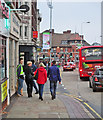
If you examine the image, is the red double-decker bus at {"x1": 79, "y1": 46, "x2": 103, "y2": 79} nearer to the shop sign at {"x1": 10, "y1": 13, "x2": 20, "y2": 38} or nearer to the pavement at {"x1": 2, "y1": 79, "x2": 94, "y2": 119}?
the shop sign at {"x1": 10, "y1": 13, "x2": 20, "y2": 38}

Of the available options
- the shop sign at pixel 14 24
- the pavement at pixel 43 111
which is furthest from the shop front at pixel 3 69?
the shop sign at pixel 14 24

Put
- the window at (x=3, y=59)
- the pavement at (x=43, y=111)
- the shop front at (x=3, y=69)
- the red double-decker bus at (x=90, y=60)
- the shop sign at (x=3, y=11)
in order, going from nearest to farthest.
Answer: the pavement at (x=43, y=111), the shop sign at (x=3, y=11), the shop front at (x=3, y=69), the window at (x=3, y=59), the red double-decker bus at (x=90, y=60)

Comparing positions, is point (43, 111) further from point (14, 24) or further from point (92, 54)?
point (92, 54)

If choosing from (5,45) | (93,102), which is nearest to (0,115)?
(5,45)

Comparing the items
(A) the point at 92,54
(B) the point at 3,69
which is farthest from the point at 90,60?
(B) the point at 3,69

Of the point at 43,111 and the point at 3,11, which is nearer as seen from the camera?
the point at 43,111

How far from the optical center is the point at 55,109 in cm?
929

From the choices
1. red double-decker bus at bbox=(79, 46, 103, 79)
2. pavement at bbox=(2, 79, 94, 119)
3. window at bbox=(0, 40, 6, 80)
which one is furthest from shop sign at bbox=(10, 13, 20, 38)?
red double-decker bus at bbox=(79, 46, 103, 79)

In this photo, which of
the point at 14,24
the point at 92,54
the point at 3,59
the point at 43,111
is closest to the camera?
the point at 43,111

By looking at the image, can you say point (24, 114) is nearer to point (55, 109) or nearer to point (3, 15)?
point (55, 109)

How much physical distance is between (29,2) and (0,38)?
3264 cm

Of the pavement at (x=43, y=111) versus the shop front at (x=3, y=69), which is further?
the shop front at (x=3, y=69)

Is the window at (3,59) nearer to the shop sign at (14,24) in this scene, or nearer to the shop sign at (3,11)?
the shop sign at (3,11)

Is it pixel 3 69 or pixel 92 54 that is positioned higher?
pixel 92 54
